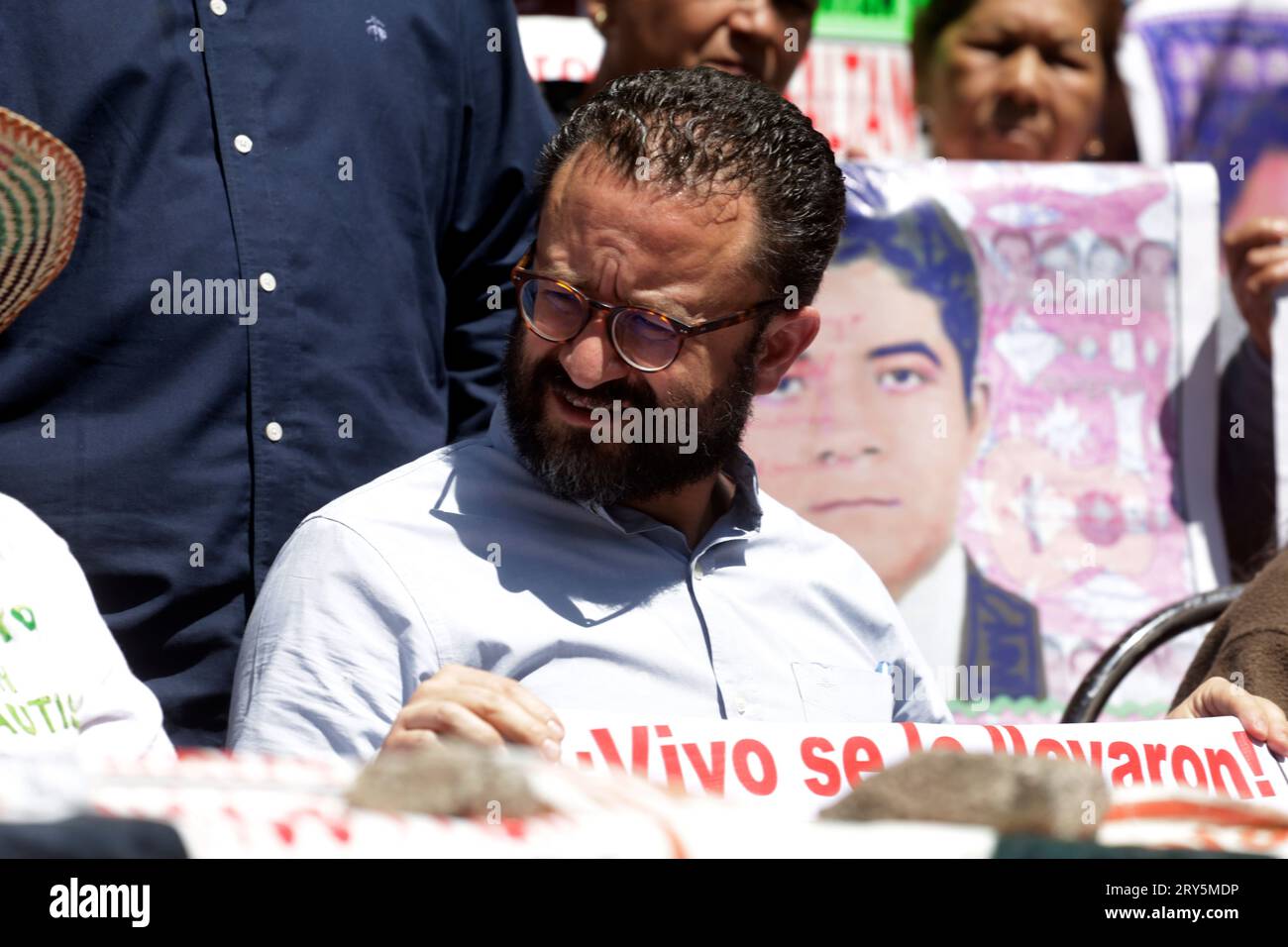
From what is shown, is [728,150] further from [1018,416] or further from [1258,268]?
[1258,268]

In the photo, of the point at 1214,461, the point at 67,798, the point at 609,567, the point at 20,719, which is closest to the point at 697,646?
the point at 609,567

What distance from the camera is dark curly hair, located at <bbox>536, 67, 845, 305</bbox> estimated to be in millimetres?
2154

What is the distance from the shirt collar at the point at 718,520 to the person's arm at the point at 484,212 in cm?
36

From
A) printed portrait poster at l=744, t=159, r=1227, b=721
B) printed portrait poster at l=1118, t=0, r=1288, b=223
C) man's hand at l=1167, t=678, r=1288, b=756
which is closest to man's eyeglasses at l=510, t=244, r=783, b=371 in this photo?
man's hand at l=1167, t=678, r=1288, b=756

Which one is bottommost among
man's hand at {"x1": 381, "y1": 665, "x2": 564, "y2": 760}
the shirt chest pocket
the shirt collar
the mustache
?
the shirt chest pocket

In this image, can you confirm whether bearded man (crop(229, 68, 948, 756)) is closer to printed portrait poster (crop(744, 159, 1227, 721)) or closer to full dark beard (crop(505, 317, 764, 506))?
full dark beard (crop(505, 317, 764, 506))

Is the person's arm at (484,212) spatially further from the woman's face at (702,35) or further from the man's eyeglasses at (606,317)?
the woman's face at (702,35)

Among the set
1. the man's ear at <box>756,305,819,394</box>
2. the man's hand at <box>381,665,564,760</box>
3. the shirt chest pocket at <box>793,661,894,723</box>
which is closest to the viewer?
the man's hand at <box>381,665,564,760</box>

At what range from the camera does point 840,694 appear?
2217 mm

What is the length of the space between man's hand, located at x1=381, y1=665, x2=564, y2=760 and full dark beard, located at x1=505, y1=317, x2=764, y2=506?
1.64ft

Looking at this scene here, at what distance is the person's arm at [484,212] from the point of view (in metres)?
2.66

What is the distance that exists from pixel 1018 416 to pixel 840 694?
1768 mm

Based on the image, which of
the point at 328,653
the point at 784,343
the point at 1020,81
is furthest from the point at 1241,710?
the point at 1020,81
